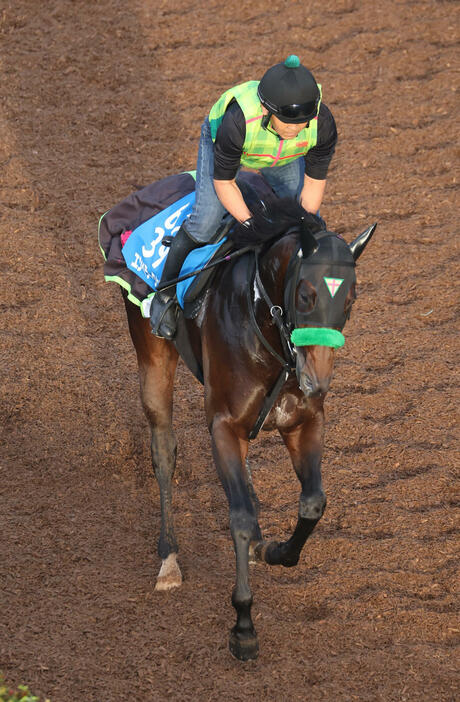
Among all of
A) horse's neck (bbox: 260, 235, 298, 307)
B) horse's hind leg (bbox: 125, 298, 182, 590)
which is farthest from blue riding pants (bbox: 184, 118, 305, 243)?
horse's hind leg (bbox: 125, 298, 182, 590)

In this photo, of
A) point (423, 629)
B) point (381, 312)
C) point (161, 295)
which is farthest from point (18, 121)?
point (423, 629)

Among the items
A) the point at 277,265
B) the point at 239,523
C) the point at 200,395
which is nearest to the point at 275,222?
the point at 277,265

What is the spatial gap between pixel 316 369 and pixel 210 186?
4.66ft

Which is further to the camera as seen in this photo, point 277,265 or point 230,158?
point 230,158

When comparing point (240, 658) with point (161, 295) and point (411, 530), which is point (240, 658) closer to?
point (411, 530)

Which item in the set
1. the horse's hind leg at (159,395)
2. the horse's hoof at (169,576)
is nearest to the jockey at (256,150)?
the horse's hind leg at (159,395)

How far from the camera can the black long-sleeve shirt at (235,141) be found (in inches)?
168

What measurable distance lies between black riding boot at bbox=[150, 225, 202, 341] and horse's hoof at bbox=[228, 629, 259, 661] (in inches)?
67.7

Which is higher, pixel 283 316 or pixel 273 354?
pixel 283 316

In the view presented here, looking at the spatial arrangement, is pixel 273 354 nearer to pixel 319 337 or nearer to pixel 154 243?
pixel 319 337

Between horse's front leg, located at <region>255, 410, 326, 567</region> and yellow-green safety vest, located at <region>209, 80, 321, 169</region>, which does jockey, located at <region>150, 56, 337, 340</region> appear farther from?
horse's front leg, located at <region>255, 410, 326, 567</region>

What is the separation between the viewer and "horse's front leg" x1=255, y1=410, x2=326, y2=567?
445 centimetres

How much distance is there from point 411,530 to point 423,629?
2.73 ft

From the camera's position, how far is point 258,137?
4367 millimetres
